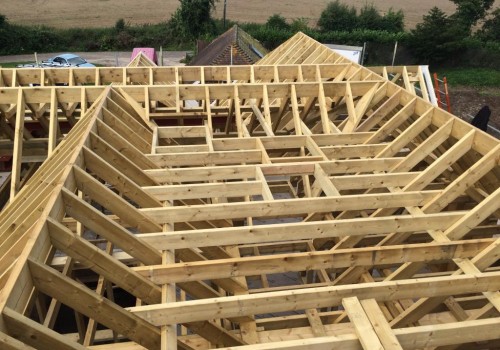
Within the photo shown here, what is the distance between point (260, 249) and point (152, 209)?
2.61m

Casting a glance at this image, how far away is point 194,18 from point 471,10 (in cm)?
2450

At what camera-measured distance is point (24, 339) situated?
2725 millimetres

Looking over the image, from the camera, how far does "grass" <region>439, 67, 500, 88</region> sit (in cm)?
2538

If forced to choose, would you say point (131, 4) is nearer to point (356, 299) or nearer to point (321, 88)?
point (321, 88)

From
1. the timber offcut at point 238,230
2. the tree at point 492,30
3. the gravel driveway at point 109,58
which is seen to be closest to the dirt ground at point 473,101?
the tree at point 492,30

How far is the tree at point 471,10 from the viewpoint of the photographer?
114 feet

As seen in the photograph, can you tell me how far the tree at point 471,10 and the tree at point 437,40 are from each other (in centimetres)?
724

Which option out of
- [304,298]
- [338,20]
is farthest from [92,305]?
[338,20]

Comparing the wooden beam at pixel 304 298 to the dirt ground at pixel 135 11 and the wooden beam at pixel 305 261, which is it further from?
the dirt ground at pixel 135 11

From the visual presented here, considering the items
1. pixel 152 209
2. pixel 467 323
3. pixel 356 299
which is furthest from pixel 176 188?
pixel 467 323

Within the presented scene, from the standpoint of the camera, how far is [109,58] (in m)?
29.2

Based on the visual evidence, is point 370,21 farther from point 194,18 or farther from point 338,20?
point 194,18

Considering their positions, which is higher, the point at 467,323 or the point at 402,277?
the point at 467,323

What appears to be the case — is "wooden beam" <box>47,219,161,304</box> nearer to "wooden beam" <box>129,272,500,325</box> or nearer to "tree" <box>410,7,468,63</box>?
"wooden beam" <box>129,272,500,325</box>
